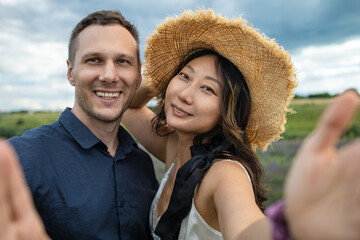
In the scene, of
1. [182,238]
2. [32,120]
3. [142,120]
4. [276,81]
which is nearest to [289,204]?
[182,238]

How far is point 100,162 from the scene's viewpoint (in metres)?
2.54

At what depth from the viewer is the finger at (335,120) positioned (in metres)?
0.84

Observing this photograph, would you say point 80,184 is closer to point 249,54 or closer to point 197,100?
point 197,100

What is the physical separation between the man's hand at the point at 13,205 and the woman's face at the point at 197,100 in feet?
5.19

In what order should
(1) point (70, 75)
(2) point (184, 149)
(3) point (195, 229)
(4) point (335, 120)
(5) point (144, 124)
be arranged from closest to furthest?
(4) point (335, 120), (3) point (195, 229), (2) point (184, 149), (1) point (70, 75), (5) point (144, 124)

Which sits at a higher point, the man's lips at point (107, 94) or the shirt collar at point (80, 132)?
the man's lips at point (107, 94)

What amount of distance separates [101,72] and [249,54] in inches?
49.4

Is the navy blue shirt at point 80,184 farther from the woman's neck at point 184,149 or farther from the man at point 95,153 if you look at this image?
the woman's neck at point 184,149

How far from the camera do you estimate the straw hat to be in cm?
243

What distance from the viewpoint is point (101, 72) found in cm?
269

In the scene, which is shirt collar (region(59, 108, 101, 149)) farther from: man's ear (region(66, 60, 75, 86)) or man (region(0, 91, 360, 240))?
man (region(0, 91, 360, 240))

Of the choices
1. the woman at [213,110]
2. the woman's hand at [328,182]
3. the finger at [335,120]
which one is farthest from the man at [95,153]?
the finger at [335,120]

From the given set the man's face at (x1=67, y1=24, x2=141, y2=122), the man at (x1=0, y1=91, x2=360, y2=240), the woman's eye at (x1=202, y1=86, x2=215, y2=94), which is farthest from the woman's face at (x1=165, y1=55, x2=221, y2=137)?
the man at (x1=0, y1=91, x2=360, y2=240)

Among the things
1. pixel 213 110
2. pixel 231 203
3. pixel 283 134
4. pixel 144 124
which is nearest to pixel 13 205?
pixel 231 203
